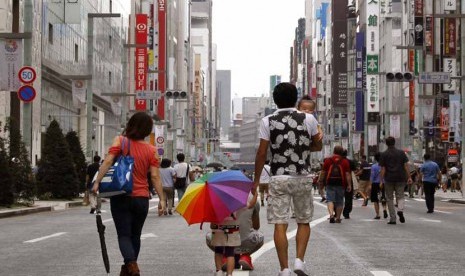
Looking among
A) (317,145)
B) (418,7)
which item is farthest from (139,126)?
(418,7)

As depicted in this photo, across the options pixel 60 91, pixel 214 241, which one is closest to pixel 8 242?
pixel 214 241

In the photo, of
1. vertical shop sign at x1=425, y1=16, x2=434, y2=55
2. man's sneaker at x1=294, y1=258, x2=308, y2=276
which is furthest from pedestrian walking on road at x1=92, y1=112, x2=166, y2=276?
vertical shop sign at x1=425, y1=16, x2=434, y2=55

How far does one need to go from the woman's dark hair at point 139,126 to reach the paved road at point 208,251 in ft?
6.90

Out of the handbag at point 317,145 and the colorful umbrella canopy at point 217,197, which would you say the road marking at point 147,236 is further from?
the handbag at point 317,145

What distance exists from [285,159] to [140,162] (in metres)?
1.31

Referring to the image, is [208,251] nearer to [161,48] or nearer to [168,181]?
[168,181]

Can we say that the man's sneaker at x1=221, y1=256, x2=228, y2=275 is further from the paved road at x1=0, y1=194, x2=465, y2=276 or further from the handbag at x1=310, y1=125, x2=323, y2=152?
the handbag at x1=310, y1=125, x2=323, y2=152

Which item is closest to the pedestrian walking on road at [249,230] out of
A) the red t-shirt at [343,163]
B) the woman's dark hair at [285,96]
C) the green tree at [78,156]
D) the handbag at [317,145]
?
the handbag at [317,145]

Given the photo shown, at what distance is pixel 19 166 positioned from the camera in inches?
1124

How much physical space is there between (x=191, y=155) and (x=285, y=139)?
151 m

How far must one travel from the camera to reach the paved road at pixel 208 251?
11.2 m

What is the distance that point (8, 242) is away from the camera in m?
15.6

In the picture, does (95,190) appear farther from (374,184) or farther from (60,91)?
(60,91)

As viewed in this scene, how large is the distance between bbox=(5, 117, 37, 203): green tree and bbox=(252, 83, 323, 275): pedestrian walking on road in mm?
19821
